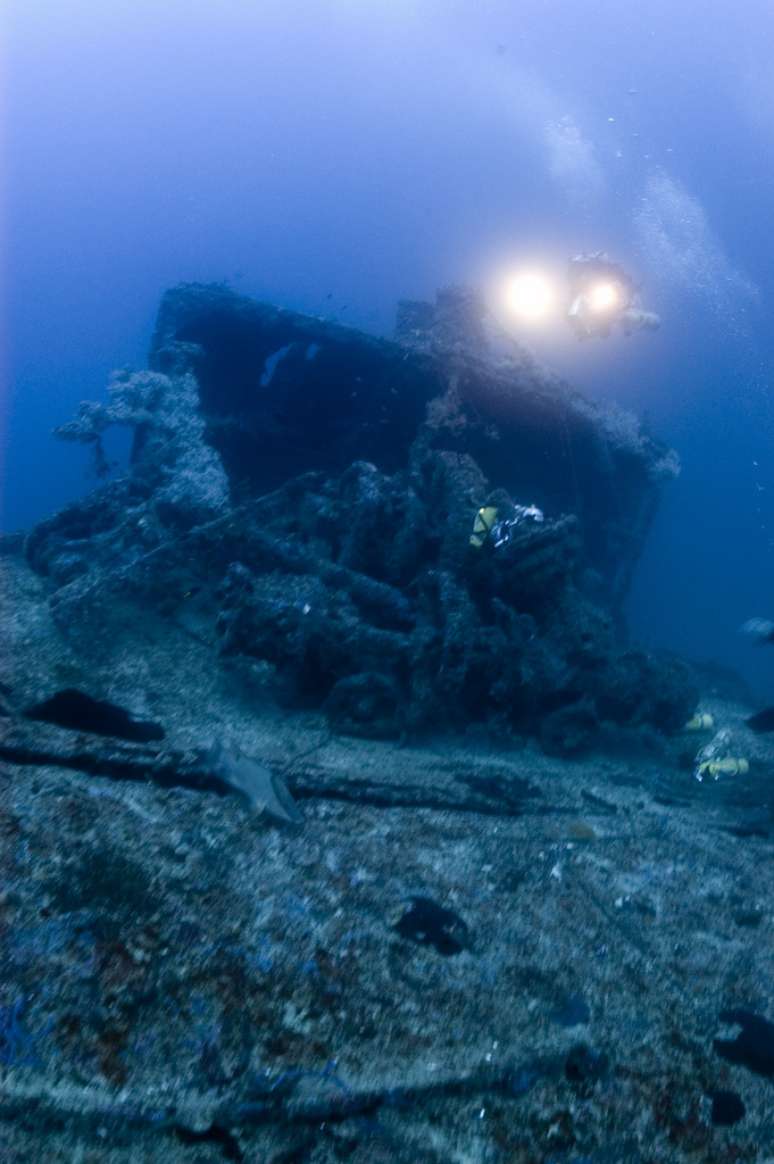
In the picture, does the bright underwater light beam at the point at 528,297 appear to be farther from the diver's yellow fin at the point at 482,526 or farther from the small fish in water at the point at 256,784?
the small fish in water at the point at 256,784

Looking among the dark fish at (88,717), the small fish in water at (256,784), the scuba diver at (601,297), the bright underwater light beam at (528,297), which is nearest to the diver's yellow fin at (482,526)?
the small fish in water at (256,784)

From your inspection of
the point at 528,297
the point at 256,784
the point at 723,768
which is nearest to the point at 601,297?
the point at 723,768

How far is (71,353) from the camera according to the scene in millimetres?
109562

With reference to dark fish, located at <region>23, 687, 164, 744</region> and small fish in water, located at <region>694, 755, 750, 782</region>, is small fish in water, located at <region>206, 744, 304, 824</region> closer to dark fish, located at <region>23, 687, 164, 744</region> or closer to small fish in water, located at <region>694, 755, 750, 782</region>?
dark fish, located at <region>23, 687, 164, 744</region>

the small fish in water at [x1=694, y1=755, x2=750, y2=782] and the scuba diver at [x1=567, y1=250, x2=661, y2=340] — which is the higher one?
the scuba diver at [x1=567, y1=250, x2=661, y2=340]

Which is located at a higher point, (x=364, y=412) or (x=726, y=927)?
(x=364, y=412)

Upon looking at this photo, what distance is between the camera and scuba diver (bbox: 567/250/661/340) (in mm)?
12125

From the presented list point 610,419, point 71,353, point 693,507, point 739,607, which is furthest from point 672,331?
point 71,353

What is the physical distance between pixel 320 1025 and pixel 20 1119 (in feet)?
3.33

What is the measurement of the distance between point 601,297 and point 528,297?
11.3 meters

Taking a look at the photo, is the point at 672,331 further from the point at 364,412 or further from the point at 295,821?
the point at 295,821

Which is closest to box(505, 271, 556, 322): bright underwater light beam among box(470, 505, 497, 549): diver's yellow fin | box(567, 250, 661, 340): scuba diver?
box(567, 250, 661, 340): scuba diver

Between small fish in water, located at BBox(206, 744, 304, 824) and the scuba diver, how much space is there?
1110 centimetres

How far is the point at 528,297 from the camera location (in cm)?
2266
